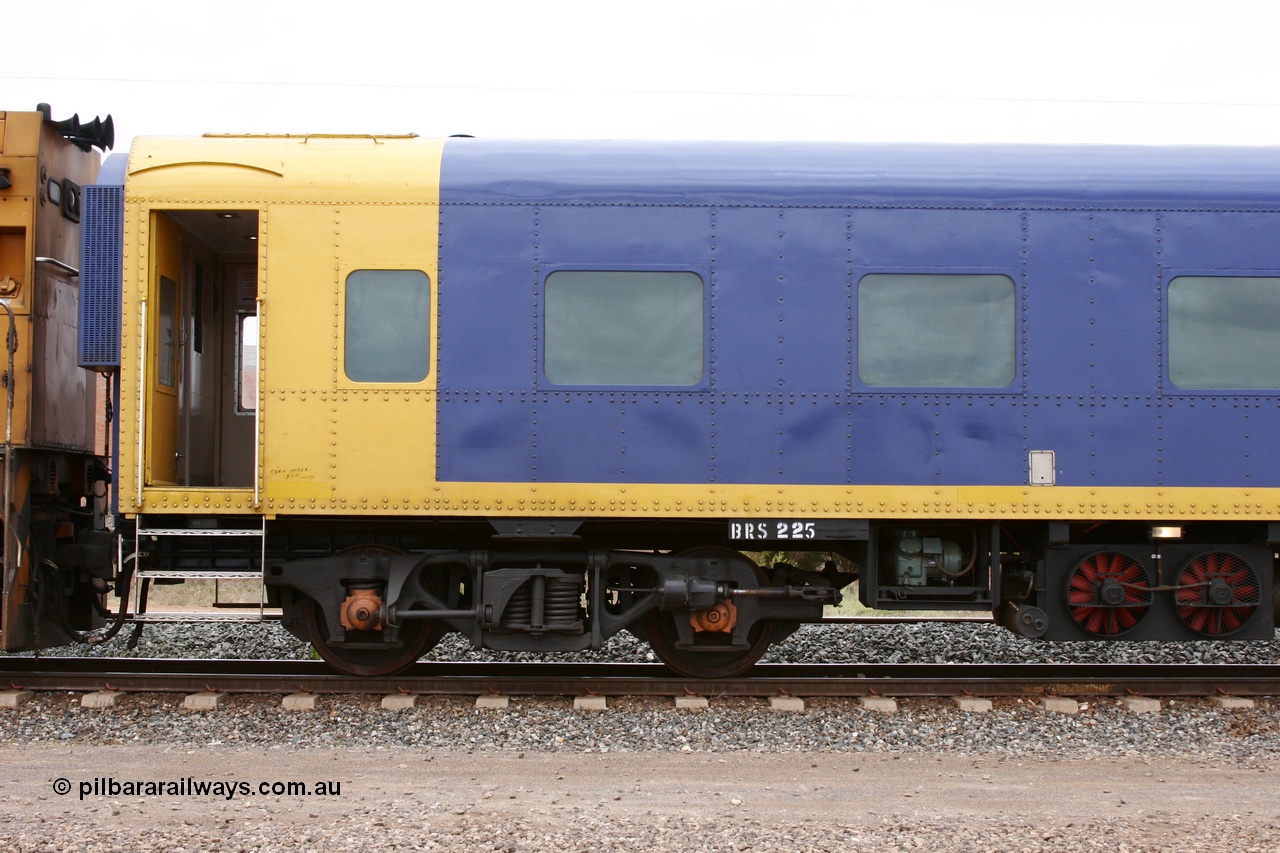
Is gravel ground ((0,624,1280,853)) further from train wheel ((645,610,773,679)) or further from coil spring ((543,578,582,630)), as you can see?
coil spring ((543,578,582,630))

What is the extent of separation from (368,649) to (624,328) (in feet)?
10.3

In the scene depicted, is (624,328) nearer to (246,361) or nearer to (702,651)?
(702,651)

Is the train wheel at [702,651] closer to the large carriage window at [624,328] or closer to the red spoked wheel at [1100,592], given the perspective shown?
the large carriage window at [624,328]

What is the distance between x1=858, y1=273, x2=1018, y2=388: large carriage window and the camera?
7113mm

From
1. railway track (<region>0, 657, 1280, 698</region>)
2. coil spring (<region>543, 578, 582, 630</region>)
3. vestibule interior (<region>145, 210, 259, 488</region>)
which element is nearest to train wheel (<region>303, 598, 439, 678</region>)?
railway track (<region>0, 657, 1280, 698</region>)

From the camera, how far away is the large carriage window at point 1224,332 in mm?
7156

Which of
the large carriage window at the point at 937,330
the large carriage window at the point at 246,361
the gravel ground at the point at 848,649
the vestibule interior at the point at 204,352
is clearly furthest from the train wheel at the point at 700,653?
the large carriage window at the point at 246,361

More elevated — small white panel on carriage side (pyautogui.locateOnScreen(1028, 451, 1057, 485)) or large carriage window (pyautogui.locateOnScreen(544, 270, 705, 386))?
large carriage window (pyautogui.locateOnScreen(544, 270, 705, 386))

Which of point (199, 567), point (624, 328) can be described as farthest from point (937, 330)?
point (199, 567)

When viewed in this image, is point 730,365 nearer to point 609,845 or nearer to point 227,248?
point 609,845

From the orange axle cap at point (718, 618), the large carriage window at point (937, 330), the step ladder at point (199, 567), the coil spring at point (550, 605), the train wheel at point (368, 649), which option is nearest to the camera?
the step ladder at point (199, 567)

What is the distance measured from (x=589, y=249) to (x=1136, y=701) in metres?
5.07

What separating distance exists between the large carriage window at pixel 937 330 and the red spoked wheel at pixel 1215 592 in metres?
2.05

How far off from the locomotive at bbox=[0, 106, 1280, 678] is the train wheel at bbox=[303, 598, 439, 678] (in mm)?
203
